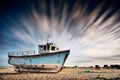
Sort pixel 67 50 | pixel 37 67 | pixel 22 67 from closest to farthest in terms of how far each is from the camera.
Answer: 1. pixel 67 50
2. pixel 37 67
3. pixel 22 67

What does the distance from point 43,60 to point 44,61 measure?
0.85 feet

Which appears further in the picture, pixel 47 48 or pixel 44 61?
pixel 47 48

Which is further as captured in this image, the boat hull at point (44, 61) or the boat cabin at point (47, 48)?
the boat cabin at point (47, 48)

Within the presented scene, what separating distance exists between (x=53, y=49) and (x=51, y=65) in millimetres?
3407

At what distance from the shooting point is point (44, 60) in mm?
28922

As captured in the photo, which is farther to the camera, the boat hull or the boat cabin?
the boat cabin

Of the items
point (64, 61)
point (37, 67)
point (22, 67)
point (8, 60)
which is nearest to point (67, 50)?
point (64, 61)

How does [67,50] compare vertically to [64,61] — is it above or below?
above

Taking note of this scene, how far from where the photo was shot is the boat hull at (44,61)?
28459 mm

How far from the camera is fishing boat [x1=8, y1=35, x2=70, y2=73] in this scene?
2845 centimetres

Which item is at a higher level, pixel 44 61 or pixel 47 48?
pixel 47 48

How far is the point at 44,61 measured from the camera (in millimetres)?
29000

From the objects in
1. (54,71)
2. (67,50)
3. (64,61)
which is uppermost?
(67,50)

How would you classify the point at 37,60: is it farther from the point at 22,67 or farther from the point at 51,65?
the point at 22,67
